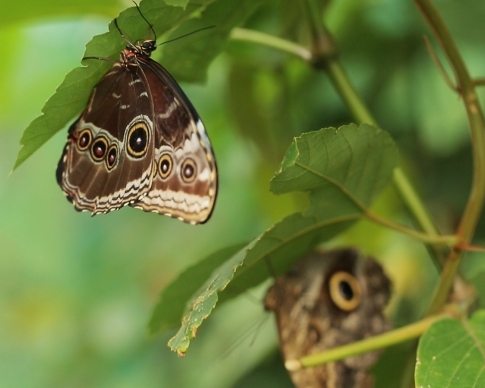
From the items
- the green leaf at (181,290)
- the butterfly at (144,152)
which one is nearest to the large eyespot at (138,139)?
the butterfly at (144,152)

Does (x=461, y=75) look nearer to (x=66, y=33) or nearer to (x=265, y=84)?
(x=265, y=84)

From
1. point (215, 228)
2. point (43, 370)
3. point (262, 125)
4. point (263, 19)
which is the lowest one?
point (43, 370)

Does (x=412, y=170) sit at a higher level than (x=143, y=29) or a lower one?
lower

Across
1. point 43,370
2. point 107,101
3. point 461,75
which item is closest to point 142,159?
point 107,101

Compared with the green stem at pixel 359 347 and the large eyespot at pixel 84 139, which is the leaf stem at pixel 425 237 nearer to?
the green stem at pixel 359 347

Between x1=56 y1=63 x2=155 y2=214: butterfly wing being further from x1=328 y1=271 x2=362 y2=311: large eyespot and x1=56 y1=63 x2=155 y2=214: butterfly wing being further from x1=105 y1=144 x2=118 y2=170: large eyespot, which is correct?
x1=328 y1=271 x2=362 y2=311: large eyespot

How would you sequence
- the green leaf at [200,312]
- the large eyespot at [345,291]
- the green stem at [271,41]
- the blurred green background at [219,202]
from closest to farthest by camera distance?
1. the green leaf at [200,312]
2. the large eyespot at [345,291]
3. the green stem at [271,41]
4. the blurred green background at [219,202]

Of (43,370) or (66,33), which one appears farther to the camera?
(43,370)

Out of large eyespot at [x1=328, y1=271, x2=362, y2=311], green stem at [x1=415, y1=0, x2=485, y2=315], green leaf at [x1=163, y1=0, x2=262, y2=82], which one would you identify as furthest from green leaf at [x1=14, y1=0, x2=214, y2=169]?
large eyespot at [x1=328, y1=271, x2=362, y2=311]
